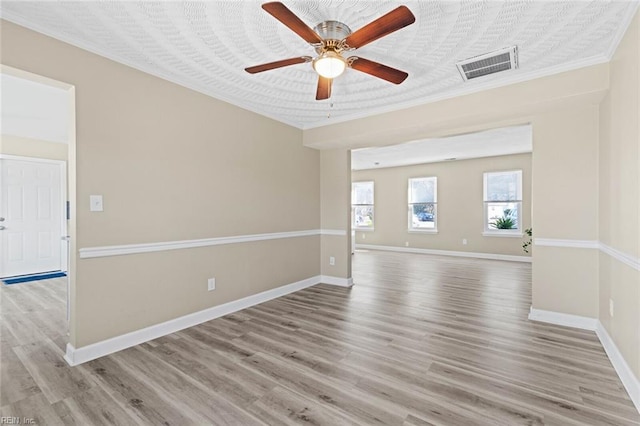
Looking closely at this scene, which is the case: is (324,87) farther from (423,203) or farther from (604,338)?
(423,203)

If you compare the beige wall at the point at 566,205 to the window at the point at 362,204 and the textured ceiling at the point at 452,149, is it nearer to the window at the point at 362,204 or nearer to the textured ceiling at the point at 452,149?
the textured ceiling at the point at 452,149

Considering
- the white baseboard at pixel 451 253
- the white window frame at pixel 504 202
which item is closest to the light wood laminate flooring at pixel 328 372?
the white baseboard at pixel 451 253

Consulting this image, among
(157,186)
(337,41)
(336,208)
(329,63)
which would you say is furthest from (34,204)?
(337,41)

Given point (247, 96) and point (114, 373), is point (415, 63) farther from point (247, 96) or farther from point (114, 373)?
point (114, 373)

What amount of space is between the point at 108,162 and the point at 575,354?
421cm

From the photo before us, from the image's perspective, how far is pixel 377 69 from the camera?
2.25 meters

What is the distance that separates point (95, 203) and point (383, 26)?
2528 millimetres

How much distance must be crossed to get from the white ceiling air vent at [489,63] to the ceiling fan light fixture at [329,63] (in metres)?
1.25

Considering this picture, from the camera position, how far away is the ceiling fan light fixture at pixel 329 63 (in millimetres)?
2117

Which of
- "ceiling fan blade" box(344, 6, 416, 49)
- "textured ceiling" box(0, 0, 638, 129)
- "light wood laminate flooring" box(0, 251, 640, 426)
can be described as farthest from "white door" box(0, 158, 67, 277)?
"ceiling fan blade" box(344, 6, 416, 49)

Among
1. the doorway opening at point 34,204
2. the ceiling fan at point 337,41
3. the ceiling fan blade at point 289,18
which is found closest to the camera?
the ceiling fan blade at point 289,18

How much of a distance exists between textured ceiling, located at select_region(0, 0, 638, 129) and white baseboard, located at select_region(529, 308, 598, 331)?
243 centimetres

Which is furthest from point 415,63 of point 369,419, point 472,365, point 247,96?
point 369,419

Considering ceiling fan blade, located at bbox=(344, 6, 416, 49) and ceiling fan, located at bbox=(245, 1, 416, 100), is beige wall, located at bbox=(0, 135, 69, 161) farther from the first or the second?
ceiling fan blade, located at bbox=(344, 6, 416, 49)
